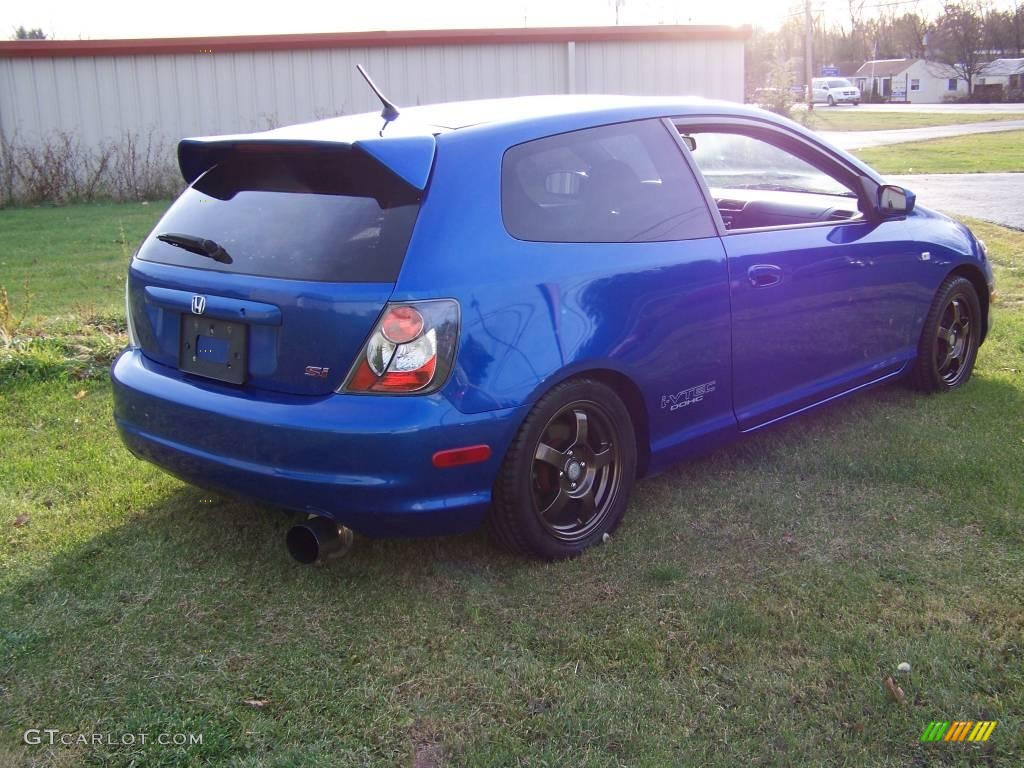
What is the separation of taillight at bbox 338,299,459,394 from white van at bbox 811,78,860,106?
209 ft

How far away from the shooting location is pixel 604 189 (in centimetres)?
383

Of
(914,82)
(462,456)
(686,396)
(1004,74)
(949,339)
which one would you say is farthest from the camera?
(914,82)

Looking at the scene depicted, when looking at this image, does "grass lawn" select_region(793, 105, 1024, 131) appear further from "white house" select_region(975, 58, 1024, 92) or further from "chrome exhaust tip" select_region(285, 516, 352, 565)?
"chrome exhaust tip" select_region(285, 516, 352, 565)

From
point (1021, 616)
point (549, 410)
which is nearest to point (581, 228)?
point (549, 410)

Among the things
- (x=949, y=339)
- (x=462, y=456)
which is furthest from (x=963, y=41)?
(x=462, y=456)

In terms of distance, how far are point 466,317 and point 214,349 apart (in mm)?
907

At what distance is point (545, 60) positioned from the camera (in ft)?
55.3

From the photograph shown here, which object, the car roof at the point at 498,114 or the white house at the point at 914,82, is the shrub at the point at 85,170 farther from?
the white house at the point at 914,82

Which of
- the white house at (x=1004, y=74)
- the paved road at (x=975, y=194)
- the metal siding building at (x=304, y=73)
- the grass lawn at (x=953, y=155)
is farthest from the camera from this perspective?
the white house at (x=1004, y=74)

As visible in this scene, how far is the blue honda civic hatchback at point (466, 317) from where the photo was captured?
318cm

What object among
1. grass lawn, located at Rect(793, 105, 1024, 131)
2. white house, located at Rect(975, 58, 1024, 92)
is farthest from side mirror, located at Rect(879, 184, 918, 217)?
white house, located at Rect(975, 58, 1024, 92)

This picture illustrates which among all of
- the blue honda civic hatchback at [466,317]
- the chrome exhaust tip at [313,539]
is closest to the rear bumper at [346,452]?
the blue honda civic hatchback at [466,317]

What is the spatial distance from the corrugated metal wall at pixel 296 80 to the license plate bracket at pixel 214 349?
13815 mm

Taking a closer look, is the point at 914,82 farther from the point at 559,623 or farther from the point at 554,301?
the point at 559,623
